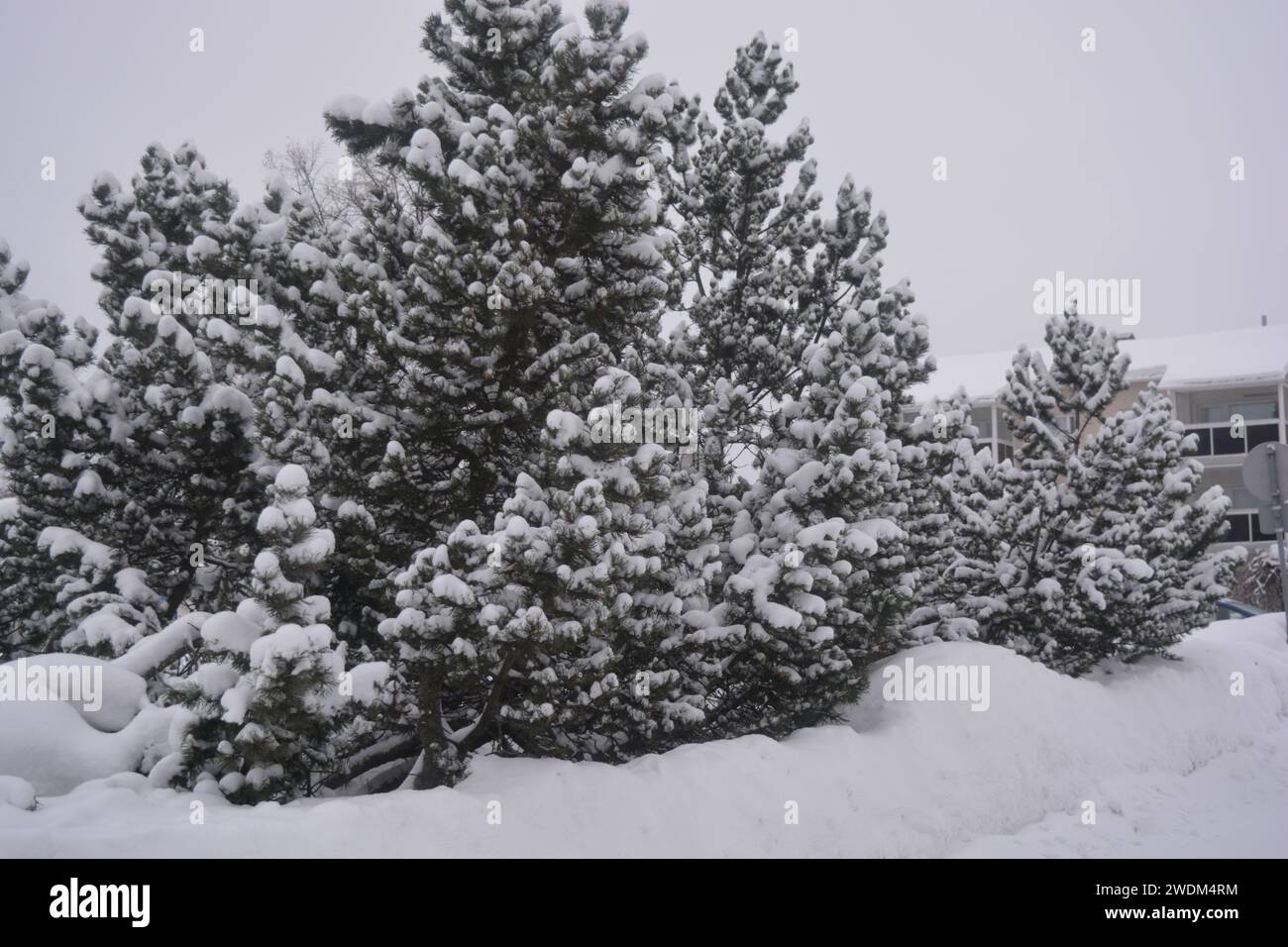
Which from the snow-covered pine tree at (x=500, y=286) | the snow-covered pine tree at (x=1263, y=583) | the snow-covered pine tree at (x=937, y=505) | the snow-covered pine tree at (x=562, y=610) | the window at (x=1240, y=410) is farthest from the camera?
the window at (x=1240, y=410)

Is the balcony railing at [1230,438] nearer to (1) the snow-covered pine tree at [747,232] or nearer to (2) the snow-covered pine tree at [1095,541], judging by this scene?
(2) the snow-covered pine tree at [1095,541]

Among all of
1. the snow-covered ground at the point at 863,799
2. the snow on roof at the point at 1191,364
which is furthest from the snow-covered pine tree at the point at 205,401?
the snow on roof at the point at 1191,364

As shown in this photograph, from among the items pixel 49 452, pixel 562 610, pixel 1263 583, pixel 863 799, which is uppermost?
pixel 49 452

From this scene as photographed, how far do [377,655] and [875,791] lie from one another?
437 cm

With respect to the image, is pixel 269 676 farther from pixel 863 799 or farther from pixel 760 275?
pixel 760 275

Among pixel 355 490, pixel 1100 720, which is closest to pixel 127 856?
pixel 355 490

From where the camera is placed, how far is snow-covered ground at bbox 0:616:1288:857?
5.48 m

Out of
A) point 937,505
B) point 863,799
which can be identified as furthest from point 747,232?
point 863,799

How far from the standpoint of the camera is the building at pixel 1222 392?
35375 mm

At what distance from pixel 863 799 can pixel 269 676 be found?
4.73 meters

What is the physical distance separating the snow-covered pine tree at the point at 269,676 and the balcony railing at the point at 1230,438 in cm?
3631

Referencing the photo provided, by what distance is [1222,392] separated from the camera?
37.5 m

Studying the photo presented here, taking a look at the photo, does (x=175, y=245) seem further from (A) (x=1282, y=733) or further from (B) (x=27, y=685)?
(A) (x=1282, y=733)

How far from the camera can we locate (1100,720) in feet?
35.9
